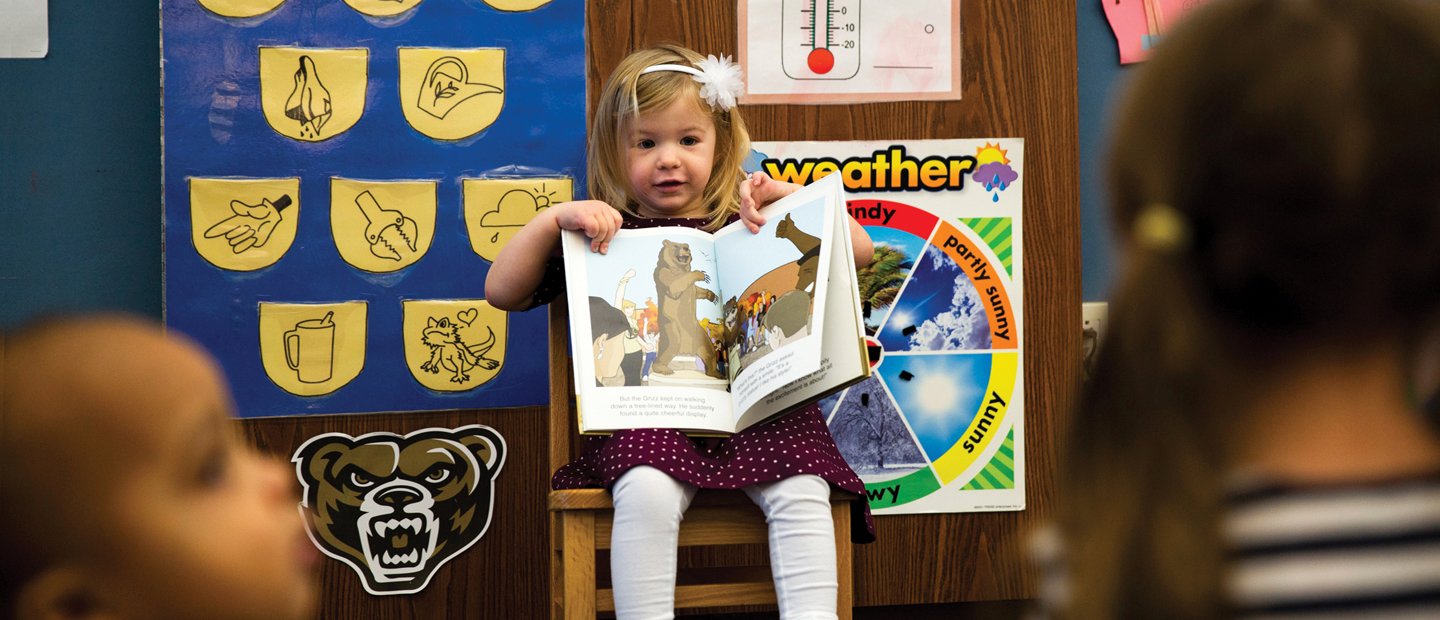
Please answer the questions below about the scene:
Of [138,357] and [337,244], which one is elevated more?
[337,244]

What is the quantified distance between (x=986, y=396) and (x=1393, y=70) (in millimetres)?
1397

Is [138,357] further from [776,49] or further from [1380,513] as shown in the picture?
[776,49]

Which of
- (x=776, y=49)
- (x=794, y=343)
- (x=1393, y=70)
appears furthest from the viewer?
(x=776, y=49)

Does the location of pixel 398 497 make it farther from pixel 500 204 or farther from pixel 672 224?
pixel 672 224

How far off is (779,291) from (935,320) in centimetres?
50

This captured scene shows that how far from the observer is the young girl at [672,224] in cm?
134

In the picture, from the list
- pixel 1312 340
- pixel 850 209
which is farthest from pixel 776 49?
pixel 1312 340

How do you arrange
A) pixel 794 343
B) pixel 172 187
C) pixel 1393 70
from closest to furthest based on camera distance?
1. pixel 1393 70
2. pixel 794 343
3. pixel 172 187

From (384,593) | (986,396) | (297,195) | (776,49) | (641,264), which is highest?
(776,49)

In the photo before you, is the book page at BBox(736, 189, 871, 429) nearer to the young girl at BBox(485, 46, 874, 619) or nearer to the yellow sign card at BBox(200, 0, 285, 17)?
the young girl at BBox(485, 46, 874, 619)

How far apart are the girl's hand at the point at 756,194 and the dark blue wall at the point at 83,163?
33.0 inches

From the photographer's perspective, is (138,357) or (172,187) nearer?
(138,357)

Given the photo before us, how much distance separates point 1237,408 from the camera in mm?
508

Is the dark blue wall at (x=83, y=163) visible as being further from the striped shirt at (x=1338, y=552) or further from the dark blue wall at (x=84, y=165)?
the striped shirt at (x=1338, y=552)
